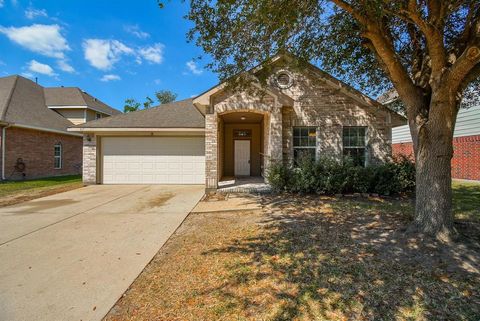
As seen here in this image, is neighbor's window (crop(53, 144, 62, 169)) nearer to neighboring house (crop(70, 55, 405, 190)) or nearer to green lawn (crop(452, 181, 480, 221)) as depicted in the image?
neighboring house (crop(70, 55, 405, 190))

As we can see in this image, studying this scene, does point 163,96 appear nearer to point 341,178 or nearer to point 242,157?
point 242,157

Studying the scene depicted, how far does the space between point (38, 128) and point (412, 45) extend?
59.1 ft

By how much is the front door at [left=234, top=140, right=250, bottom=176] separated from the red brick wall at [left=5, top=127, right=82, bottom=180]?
1187 centimetres

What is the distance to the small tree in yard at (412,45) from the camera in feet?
14.0

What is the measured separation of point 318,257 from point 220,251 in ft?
5.15

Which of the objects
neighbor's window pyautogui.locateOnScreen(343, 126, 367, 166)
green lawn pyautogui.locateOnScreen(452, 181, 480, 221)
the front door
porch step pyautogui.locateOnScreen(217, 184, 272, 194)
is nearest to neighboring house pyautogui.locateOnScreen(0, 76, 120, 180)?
the front door

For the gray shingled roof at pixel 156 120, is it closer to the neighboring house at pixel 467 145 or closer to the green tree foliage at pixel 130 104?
the neighboring house at pixel 467 145

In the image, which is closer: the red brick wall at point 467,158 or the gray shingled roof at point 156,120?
the gray shingled roof at point 156,120

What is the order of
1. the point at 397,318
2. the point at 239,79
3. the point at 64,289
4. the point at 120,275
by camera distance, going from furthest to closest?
1. the point at 239,79
2. the point at 120,275
3. the point at 64,289
4. the point at 397,318

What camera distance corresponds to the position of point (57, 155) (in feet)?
52.9

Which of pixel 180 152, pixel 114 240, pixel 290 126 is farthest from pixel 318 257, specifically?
pixel 180 152

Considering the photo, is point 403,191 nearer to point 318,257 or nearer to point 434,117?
point 434,117

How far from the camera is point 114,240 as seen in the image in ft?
15.1

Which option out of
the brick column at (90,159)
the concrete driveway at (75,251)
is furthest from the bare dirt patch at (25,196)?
the brick column at (90,159)
